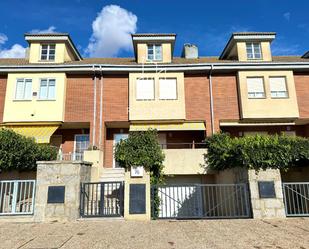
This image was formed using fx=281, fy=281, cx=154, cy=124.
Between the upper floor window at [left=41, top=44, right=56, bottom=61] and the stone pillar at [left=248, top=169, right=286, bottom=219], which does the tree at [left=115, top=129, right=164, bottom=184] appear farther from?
the upper floor window at [left=41, top=44, right=56, bottom=61]

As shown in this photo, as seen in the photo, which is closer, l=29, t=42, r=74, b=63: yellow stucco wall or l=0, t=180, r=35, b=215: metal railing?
l=0, t=180, r=35, b=215: metal railing

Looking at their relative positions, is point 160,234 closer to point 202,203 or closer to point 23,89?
point 202,203

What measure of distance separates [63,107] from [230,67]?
1416 centimetres

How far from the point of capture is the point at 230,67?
930 inches

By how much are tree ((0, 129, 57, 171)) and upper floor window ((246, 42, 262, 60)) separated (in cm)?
1936

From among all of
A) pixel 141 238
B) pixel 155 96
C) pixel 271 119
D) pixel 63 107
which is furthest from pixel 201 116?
pixel 141 238

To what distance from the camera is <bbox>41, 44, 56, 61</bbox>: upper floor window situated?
24.8 m

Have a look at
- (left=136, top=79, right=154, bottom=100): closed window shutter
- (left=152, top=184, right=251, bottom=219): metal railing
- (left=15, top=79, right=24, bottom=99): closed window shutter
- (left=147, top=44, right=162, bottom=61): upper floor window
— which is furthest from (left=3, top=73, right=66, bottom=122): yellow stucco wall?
(left=152, top=184, right=251, bottom=219): metal railing

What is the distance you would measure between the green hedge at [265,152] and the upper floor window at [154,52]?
1087 centimetres

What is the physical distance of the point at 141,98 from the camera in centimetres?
2323

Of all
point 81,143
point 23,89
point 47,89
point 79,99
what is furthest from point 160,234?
point 23,89

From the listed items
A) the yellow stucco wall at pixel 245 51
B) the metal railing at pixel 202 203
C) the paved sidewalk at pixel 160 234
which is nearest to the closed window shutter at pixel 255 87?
the yellow stucco wall at pixel 245 51

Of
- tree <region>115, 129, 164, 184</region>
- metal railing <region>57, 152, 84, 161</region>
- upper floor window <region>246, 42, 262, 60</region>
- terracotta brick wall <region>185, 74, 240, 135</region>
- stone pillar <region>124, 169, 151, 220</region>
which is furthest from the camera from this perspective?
upper floor window <region>246, 42, 262, 60</region>

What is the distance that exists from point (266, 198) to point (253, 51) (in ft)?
54.1
